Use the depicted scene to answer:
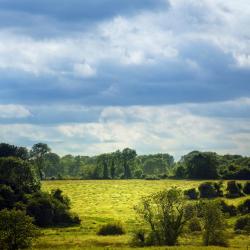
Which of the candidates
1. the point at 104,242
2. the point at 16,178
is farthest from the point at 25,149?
the point at 104,242

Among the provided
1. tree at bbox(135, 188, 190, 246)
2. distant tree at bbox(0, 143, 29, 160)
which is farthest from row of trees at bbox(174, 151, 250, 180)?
tree at bbox(135, 188, 190, 246)

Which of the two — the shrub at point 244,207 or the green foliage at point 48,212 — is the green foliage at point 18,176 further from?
the shrub at point 244,207

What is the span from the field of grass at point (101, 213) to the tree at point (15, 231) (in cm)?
631

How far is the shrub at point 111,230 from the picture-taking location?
88.8m

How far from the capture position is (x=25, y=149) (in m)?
152

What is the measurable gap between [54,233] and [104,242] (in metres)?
16.6

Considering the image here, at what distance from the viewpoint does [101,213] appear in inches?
4535

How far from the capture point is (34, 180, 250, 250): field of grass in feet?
253

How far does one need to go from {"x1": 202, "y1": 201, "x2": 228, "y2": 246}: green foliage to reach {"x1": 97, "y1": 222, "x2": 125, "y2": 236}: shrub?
59.2 feet

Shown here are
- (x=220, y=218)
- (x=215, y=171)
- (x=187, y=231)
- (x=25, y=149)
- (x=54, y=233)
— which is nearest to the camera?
(x=220, y=218)

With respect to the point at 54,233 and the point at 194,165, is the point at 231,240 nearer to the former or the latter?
the point at 54,233

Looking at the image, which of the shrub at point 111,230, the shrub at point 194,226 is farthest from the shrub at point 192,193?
the shrub at point 111,230

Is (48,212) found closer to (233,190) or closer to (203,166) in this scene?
(233,190)

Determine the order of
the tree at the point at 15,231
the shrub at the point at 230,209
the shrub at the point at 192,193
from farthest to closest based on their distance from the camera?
the shrub at the point at 192,193, the shrub at the point at 230,209, the tree at the point at 15,231
